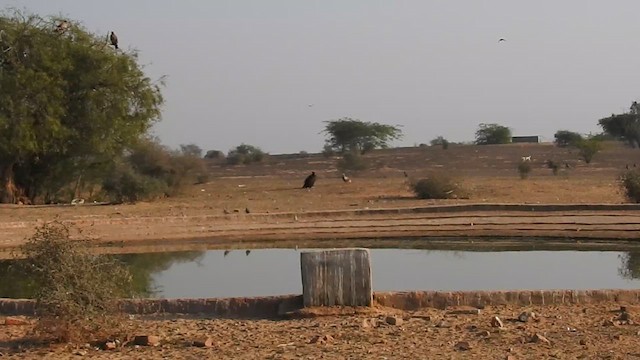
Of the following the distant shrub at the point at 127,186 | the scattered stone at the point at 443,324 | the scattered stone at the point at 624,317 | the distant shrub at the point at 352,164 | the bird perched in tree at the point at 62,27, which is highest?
the bird perched in tree at the point at 62,27

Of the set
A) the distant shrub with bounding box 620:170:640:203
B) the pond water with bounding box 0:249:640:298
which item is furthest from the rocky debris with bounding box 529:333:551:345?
the distant shrub with bounding box 620:170:640:203

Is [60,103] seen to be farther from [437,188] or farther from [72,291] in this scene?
[72,291]

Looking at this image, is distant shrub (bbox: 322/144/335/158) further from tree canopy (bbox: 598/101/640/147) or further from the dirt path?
the dirt path

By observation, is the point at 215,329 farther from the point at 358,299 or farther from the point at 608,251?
the point at 608,251

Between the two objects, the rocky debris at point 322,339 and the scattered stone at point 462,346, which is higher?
the rocky debris at point 322,339

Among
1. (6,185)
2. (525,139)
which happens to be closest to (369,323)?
(6,185)

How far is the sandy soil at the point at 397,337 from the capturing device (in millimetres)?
8133

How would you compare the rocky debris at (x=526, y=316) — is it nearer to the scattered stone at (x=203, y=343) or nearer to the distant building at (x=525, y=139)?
the scattered stone at (x=203, y=343)

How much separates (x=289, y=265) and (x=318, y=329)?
8191 millimetres

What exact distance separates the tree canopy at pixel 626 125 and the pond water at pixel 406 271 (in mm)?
55853

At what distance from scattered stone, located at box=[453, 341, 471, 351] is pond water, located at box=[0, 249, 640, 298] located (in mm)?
5995

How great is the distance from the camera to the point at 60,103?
3066 cm

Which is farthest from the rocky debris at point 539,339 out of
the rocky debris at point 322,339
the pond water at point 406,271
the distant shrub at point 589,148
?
the distant shrub at point 589,148

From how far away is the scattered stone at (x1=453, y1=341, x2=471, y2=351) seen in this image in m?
8.22
